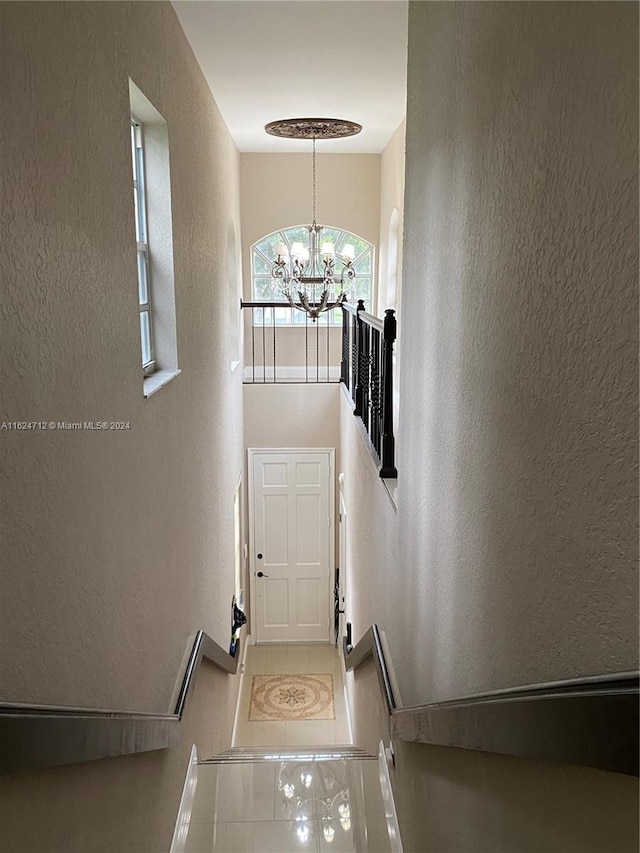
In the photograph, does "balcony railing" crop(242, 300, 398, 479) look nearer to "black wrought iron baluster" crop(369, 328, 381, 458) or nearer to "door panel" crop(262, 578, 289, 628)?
"black wrought iron baluster" crop(369, 328, 381, 458)

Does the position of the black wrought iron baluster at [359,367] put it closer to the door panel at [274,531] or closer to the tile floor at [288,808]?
the tile floor at [288,808]

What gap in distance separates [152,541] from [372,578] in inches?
84.9

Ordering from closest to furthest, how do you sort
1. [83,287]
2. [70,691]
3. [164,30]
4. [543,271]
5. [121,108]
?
[543,271]
[70,691]
[83,287]
[121,108]
[164,30]

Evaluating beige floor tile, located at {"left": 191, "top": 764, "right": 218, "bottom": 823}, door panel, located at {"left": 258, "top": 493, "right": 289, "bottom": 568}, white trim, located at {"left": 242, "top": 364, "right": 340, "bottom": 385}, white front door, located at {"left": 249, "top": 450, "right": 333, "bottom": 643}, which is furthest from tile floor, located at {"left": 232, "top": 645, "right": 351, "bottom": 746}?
white trim, located at {"left": 242, "top": 364, "right": 340, "bottom": 385}

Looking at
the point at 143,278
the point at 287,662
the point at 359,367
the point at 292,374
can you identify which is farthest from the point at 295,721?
the point at 143,278

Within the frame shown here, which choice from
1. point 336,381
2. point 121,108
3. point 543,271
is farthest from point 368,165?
point 543,271

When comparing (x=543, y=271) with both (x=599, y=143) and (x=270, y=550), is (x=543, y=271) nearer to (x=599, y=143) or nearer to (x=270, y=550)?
(x=599, y=143)

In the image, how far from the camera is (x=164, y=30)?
360 centimetres

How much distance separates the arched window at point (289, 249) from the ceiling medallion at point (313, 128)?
181cm

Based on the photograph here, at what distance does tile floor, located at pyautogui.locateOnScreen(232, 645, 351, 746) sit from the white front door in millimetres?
252

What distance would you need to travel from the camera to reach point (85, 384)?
2266mm

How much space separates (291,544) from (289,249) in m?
3.59

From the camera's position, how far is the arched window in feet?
29.8

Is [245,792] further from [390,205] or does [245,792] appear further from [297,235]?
[297,235]
